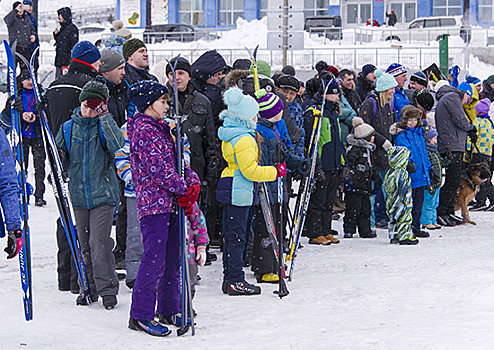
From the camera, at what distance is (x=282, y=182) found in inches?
244

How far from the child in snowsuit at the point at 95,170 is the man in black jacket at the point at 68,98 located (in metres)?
0.30

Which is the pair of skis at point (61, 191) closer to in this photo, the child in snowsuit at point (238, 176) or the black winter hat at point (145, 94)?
the black winter hat at point (145, 94)

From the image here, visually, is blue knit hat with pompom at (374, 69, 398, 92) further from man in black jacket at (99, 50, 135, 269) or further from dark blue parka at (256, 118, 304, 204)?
man in black jacket at (99, 50, 135, 269)

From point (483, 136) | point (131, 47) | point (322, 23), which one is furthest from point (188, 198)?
point (322, 23)

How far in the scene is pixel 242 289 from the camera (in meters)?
5.72

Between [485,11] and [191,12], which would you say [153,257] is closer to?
[191,12]

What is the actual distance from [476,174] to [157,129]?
21.4 ft

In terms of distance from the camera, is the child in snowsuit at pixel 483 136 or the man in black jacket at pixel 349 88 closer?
the man in black jacket at pixel 349 88

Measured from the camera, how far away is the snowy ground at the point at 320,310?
14.3ft

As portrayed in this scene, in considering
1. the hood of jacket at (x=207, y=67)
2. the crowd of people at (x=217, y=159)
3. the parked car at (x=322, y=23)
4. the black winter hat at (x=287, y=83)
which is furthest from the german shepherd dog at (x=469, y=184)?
the parked car at (x=322, y=23)

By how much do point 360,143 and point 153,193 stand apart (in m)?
4.34

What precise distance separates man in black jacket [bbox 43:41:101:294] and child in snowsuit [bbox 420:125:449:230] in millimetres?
4951

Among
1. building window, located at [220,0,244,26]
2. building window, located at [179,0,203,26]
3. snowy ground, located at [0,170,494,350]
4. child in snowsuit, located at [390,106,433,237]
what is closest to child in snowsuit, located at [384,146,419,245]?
child in snowsuit, located at [390,106,433,237]

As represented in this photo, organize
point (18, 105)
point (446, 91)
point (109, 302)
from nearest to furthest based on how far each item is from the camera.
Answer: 1. point (18, 105)
2. point (109, 302)
3. point (446, 91)
